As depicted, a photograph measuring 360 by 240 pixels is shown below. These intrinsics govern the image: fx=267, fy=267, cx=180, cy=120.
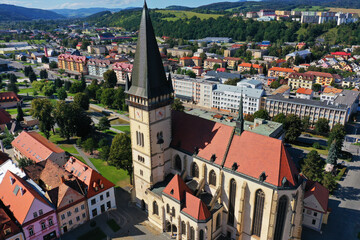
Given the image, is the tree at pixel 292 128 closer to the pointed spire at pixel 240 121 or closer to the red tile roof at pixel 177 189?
the pointed spire at pixel 240 121

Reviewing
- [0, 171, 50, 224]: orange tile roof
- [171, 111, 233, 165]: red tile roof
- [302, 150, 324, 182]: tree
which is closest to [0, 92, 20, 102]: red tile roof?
[0, 171, 50, 224]: orange tile roof

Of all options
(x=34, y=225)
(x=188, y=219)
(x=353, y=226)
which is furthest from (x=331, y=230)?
(x=34, y=225)

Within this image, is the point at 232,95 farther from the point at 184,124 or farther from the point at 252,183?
the point at 252,183

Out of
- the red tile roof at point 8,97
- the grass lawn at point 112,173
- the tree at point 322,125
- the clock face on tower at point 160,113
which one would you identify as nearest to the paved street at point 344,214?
the tree at point 322,125

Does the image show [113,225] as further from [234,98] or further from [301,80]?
[301,80]

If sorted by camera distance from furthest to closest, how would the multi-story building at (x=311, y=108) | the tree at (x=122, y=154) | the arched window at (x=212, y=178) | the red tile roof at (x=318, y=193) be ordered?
the multi-story building at (x=311, y=108)
the tree at (x=122, y=154)
the red tile roof at (x=318, y=193)
the arched window at (x=212, y=178)
